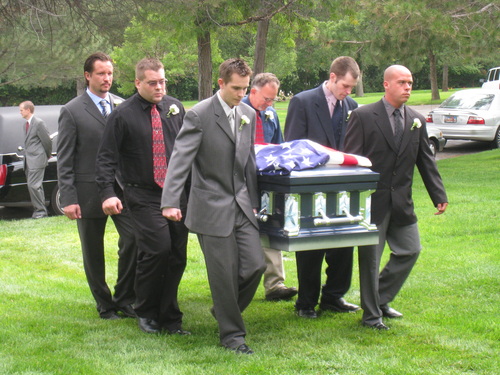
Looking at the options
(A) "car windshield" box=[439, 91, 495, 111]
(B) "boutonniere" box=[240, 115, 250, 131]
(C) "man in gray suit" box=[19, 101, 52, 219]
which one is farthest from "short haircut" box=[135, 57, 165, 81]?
(A) "car windshield" box=[439, 91, 495, 111]

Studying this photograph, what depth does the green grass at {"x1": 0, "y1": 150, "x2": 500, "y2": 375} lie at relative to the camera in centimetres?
496

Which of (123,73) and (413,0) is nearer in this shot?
A: (413,0)

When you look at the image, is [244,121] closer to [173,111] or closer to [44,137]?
[173,111]

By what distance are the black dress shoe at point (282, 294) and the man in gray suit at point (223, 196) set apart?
1.58 m

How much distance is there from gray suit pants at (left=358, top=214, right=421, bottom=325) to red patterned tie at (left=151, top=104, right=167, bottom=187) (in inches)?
63.6

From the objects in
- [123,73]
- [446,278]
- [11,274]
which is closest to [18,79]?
[123,73]

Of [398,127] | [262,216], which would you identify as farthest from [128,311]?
[398,127]

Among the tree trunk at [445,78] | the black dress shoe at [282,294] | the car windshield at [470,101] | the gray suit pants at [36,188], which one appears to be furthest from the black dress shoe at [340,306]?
the tree trunk at [445,78]

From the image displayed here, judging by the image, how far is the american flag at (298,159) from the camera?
205 inches

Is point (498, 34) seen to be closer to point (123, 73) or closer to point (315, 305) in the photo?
point (315, 305)

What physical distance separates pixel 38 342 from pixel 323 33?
18.1m

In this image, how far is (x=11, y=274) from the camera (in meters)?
8.20

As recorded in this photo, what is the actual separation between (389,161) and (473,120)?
52.2 feet

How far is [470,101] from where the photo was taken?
21719 mm
